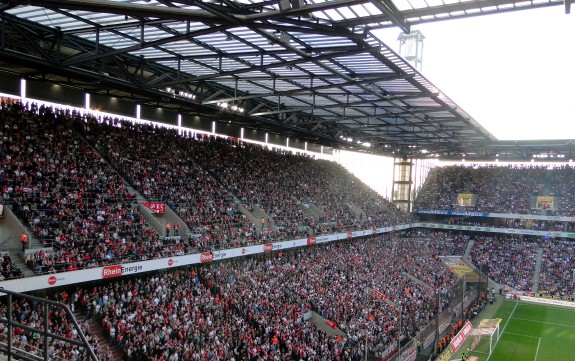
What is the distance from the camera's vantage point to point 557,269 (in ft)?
154

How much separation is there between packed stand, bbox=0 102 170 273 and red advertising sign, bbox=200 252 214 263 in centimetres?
254

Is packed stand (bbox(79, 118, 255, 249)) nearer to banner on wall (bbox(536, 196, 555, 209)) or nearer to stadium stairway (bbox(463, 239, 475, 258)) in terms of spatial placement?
stadium stairway (bbox(463, 239, 475, 258))

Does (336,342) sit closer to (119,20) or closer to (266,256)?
(266,256)

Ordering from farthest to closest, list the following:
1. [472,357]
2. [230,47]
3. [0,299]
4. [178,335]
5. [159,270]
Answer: [472,357] → [159,270] → [230,47] → [178,335] → [0,299]

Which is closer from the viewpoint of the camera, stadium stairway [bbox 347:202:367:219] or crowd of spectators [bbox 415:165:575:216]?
stadium stairway [bbox 347:202:367:219]

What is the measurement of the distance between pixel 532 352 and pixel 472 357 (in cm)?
576

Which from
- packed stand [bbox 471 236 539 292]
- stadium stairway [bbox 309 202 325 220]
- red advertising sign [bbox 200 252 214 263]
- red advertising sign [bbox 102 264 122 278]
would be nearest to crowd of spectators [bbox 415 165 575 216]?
packed stand [bbox 471 236 539 292]

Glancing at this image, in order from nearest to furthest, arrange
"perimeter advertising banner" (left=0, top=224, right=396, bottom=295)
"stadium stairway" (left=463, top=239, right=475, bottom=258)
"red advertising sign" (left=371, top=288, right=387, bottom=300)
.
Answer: "perimeter advertising banner" (left=0, top=224, right=396, bottom=295) < "red advertising sign" (left=371, top=288, right=387, bottom=300) < "stadium stairway" (left=463, top=239, right=475, bottom=258)

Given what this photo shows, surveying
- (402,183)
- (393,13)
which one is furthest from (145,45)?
(402,183)

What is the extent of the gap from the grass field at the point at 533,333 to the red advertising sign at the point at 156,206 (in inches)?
812

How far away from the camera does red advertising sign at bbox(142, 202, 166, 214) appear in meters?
24.9

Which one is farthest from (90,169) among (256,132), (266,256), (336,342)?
(256,132)

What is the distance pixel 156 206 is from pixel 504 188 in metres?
49.3

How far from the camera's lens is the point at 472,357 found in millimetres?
27219
